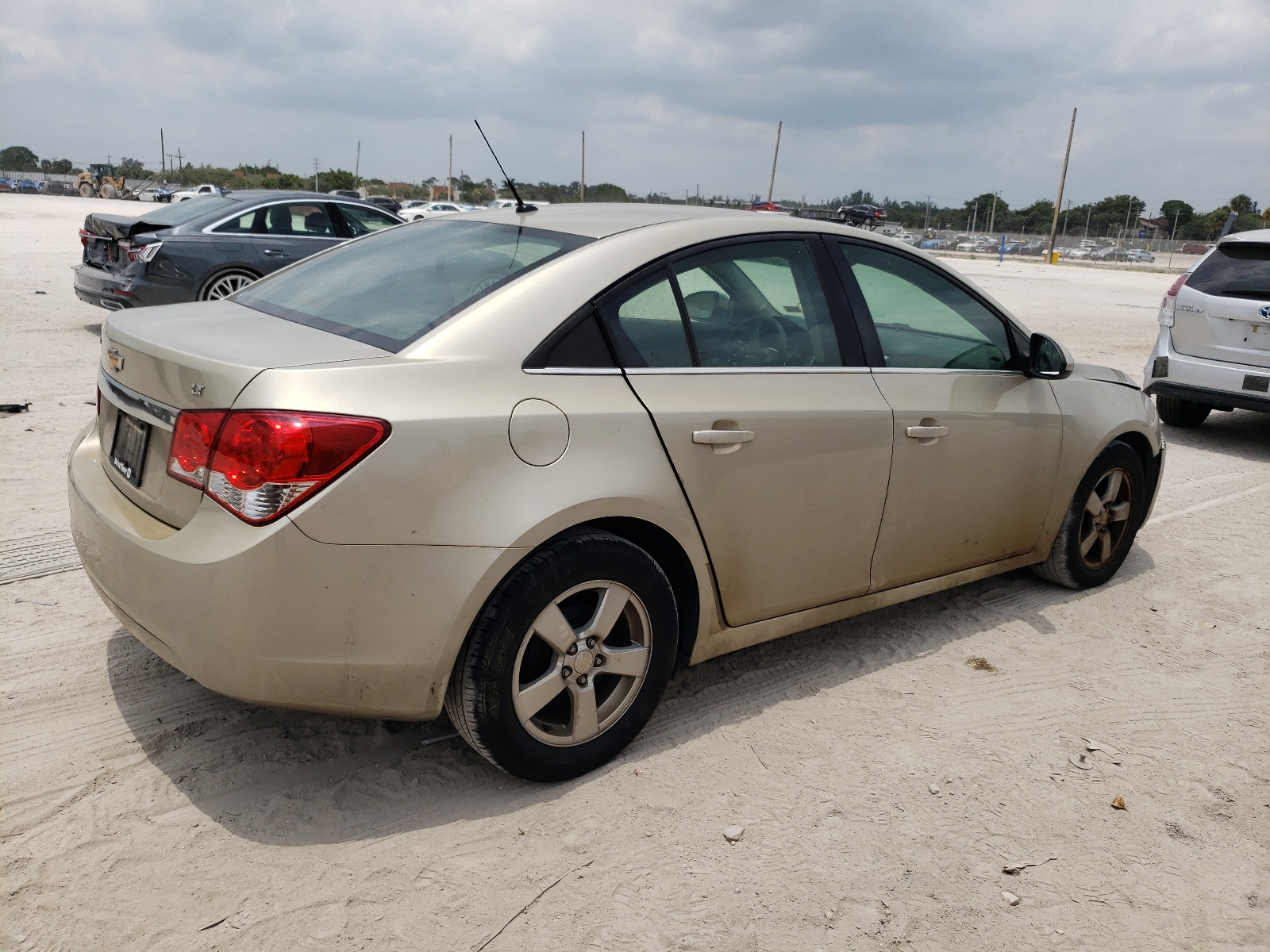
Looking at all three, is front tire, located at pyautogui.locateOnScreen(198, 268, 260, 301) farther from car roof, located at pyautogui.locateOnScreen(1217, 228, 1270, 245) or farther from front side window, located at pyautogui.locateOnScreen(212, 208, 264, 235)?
car roof, located at pyautogui.locateOnScreen(1217, 228, 1270, 245)

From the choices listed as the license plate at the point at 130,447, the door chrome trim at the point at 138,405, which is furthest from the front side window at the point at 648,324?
the license plate at the point at 130,447

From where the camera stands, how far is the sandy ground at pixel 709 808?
2459mm

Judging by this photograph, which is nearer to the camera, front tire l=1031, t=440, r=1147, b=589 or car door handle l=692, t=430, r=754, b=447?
car door handle l=692, t=430, r=754, b=447

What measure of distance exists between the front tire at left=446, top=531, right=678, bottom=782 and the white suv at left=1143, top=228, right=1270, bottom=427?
6791mm

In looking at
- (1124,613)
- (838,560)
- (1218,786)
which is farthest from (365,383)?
(1124,613)

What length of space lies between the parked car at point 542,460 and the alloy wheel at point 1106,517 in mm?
828

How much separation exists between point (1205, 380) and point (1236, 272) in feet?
2.94

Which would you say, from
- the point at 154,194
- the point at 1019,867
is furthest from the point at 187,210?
the point at 154,194

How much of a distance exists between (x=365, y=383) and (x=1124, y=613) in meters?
3.69

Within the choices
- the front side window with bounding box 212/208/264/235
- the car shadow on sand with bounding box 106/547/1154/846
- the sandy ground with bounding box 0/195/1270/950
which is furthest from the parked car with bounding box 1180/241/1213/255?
the car shadow on sand with bounding box 106/547/1154/846

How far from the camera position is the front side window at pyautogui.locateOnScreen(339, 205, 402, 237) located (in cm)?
1151

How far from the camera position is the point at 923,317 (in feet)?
12.8

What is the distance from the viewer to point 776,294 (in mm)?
3496

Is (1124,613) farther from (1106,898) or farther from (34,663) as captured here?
(34,663)
